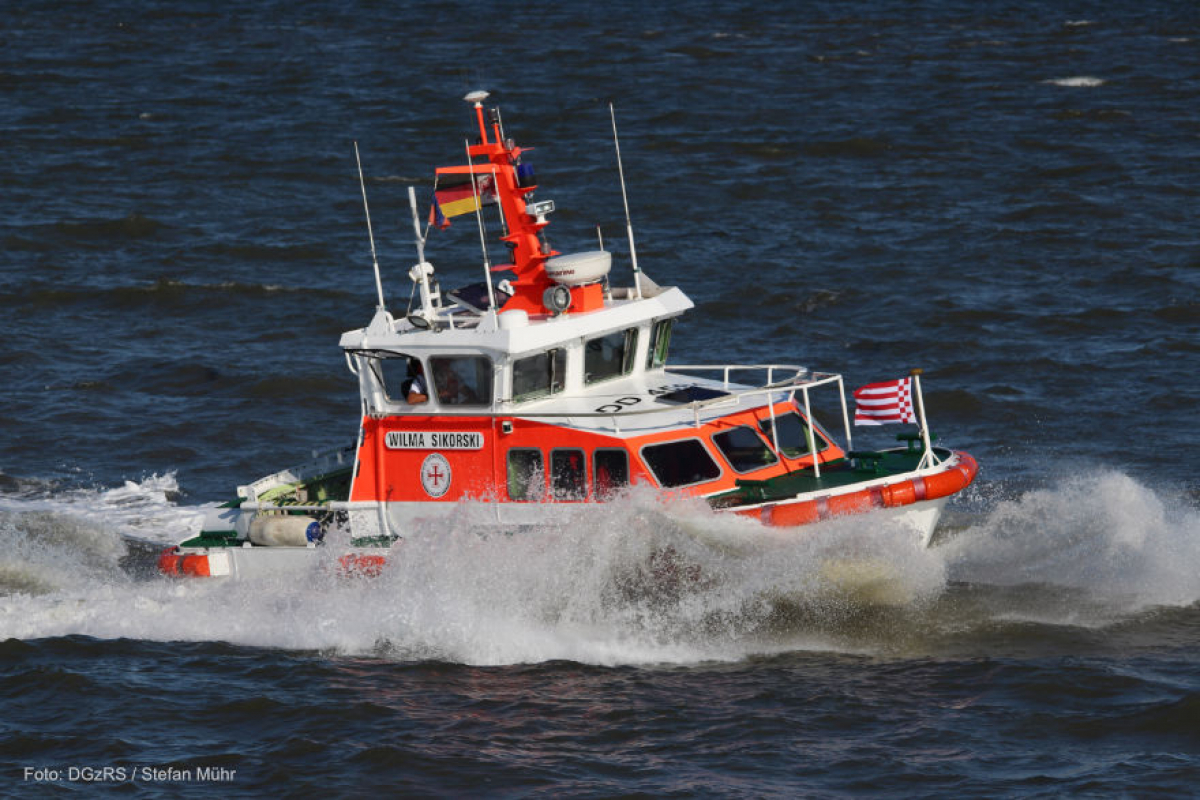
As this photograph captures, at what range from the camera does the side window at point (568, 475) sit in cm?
1836

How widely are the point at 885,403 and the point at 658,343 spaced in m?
3.25

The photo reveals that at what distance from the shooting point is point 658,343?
20.2m

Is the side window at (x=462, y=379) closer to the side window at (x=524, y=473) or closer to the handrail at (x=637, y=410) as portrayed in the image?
the handrail at (x=637, y=410)

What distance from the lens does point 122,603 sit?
20.0 metres

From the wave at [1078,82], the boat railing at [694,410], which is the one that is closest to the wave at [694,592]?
the boat railing at [694,410]

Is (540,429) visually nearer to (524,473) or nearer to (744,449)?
(524,473)

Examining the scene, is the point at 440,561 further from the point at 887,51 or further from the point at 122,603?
the point at 887,51

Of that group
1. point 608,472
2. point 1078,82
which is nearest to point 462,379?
point 608,472

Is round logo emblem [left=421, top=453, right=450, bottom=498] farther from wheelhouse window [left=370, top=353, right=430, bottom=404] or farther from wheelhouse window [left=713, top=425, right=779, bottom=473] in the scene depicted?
wheelhouse window [left=713, top=425, right=779, bottom=473]

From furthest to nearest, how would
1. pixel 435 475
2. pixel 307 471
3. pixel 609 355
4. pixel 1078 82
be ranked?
pixel 1078 82, pixel 307 471, pixel 609 355, pixel 435 475

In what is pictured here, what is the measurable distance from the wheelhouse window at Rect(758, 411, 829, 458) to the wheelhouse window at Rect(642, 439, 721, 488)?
3.03 ft

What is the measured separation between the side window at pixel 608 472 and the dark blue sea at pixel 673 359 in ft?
2.10

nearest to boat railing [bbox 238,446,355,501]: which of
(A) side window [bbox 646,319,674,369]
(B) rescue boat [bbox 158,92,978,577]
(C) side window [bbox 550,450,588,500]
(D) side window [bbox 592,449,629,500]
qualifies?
(B) rescue boat [bbox 158,92,978,577]

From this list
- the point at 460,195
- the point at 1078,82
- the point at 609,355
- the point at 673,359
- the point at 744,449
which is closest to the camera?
the point at 744,449
